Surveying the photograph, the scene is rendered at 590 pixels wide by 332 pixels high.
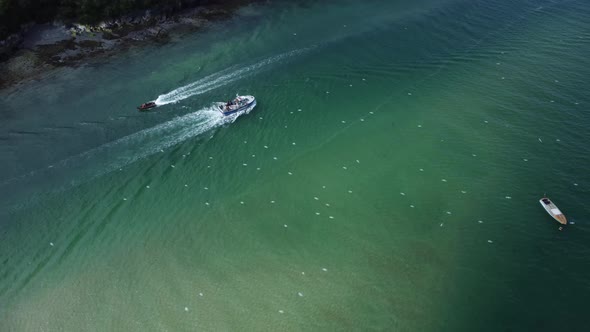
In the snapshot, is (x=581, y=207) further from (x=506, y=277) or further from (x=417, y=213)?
(x=417, y=213)

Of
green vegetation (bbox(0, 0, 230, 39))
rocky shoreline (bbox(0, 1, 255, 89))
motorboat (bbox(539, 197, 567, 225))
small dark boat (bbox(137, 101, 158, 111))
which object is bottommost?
motorboat (bbox(539, 197, 567, 225))

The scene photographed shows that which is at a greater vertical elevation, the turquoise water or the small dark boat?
the small dark boat

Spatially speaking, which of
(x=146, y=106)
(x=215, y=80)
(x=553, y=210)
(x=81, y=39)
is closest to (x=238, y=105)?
(x=215, y=80)

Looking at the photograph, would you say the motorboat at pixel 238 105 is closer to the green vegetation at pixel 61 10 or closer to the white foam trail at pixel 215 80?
the white foam trail at pixel 215 80

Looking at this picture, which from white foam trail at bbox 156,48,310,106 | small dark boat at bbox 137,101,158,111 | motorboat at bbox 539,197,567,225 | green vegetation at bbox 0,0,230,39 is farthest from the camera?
green vegetation at bbox 0,0,230,39

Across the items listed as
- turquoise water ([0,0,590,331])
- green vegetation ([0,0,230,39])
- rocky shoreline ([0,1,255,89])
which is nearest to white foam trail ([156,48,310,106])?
turquoise water ([0,0,590,331])

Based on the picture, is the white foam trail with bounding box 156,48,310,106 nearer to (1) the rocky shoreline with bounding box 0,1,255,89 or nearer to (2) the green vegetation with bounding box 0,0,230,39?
(1) the rocky shoreline with bounding box 0,1,255,89

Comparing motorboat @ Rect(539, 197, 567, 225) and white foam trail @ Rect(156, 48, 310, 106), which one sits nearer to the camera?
motorboat @ Rect(539, 197, 567, 225)
